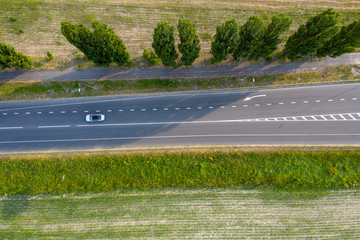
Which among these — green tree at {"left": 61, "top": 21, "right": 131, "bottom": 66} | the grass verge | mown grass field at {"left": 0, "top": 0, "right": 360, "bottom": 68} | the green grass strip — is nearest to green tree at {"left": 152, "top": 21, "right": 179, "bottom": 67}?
the grass verge

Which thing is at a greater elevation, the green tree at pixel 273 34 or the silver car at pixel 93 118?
the green tree at pixel 273 34

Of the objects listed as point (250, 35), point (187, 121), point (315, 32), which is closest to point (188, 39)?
point (250, 35)

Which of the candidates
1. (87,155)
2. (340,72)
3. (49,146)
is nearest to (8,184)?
(49,146)

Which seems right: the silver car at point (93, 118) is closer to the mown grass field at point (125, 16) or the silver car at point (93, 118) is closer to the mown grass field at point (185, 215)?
the mown grass field at point (125, 16)

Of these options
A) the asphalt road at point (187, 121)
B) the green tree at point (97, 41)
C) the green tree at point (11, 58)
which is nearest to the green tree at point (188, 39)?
the asphalt road at point (187, 121)

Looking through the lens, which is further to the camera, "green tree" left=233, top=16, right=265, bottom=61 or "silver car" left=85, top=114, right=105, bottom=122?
"silver car" left=85, top=114, right=105, bottom=122

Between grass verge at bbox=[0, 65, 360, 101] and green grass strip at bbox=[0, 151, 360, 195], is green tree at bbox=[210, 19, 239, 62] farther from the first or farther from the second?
green grass strip at bbox=[0, 151, 360, 195]
